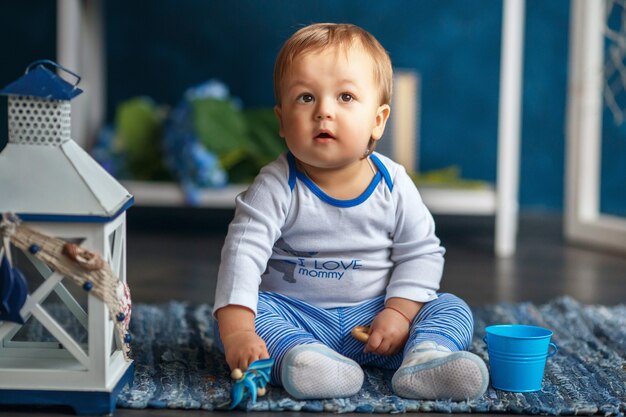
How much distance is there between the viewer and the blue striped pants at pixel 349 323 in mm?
1110

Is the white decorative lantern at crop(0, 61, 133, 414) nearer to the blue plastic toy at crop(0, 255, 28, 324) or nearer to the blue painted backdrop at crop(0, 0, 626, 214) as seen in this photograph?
the blue plastic toy at crop(0, 255, 28, 324)

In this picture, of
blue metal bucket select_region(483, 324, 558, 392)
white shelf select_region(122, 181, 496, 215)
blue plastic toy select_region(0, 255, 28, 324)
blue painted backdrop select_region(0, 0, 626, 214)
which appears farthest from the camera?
blue painted backdrop select_region(0, 0, 626, 214)

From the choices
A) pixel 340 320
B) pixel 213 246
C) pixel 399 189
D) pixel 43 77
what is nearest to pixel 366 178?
pixel 399 189

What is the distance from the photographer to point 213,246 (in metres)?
2.20

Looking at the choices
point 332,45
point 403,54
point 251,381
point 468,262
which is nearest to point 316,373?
point 251,381

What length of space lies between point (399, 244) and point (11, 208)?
0.49 meters

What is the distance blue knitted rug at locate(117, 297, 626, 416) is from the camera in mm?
1015

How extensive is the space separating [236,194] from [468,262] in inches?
22.9

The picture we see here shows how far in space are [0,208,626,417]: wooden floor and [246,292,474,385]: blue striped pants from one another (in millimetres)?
458

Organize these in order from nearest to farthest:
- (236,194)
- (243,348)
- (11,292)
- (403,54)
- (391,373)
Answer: (11,292) → (243,348) → (391,373) → (236,194) → (403,54)

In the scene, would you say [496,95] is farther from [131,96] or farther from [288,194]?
[288,194]

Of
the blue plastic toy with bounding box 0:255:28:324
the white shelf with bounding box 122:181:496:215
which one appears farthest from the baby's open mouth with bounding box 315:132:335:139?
the white shelf with bounding box 122:181:496:215

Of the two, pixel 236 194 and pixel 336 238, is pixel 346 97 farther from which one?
pixel 236 194

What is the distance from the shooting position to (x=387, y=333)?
3.73 ft
